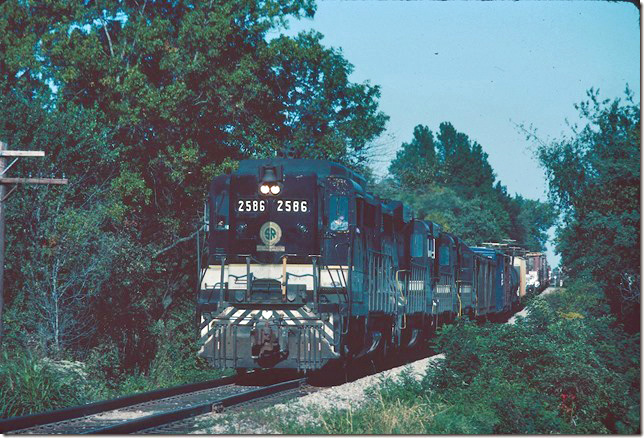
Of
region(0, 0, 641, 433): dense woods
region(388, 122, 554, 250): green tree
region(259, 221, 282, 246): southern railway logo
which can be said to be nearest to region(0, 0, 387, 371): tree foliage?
region(0, 0, 641, 433): dense woods

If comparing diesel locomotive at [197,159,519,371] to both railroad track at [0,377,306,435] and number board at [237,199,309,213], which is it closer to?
number board at [237,199,309,213]

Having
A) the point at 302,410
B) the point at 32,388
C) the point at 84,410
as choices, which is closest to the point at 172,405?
the point at 84,410

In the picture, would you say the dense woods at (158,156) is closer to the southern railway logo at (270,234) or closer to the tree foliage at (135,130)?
the tree foliage at (135,130)

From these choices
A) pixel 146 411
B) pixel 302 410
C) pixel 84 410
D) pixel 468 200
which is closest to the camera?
pixel 84 410

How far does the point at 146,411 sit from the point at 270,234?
13.8 feet

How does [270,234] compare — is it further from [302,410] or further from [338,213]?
[302,410]

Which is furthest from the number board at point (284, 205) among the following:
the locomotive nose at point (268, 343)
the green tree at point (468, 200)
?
the green tree at point (468, 200)

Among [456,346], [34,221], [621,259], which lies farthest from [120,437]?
[621,259]

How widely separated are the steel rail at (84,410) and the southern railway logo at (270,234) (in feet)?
9.65

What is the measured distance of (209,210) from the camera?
16.7 metres

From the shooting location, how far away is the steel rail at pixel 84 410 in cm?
1112

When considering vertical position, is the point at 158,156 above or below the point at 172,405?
above

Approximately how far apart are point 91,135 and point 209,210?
30.8 feet

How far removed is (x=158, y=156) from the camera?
2745 cm
